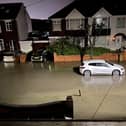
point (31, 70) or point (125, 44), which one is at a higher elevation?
point (125, 44)

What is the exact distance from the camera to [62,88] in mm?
13172

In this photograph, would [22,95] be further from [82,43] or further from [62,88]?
[82,43]

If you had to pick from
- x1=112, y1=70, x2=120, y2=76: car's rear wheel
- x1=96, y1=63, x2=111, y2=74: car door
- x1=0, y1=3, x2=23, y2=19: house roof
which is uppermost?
x1=0, y1=3, x2=23, y2=19: house roof

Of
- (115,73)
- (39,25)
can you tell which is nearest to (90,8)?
Answer: (39,25)

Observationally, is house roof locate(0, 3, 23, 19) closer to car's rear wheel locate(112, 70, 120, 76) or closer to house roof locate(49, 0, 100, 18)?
house roof locate(49, 0, 100, 18)

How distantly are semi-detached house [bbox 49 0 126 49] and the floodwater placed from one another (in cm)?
786

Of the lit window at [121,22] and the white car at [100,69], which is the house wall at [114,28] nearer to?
the lit window at [121,22]

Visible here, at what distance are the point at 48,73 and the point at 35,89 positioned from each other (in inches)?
144

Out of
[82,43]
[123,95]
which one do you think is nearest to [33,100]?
[123,95]

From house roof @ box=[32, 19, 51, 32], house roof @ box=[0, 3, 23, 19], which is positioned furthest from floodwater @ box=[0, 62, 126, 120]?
house roof @ box=[32, 19, 51, 32]

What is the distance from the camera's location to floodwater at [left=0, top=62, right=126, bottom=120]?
1003 centimetres

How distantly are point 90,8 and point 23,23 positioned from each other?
31.0 ft

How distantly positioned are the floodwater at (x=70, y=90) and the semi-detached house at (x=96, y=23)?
7.86 m

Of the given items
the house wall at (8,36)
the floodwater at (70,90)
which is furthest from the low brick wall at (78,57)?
the house wall at (8,36)
